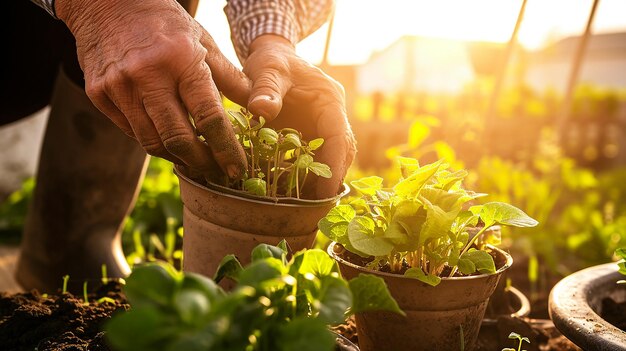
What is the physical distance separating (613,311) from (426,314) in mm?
679

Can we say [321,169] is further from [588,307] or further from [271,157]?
[588,307]

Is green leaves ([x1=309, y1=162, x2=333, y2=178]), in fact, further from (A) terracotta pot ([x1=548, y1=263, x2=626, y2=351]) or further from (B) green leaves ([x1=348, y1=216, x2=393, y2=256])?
(A) terracotta pot ([x1=548, y1=263, x2=626, y2=351])

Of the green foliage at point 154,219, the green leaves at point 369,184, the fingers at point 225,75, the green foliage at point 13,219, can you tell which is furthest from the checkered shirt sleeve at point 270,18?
the green foliage at point 13,219

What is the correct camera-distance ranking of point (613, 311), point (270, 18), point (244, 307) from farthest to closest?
point (270, 18)
point (613, 311)
point (244, 307)

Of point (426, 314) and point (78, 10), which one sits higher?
point (78, 10)

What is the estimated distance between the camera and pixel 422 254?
1280 millimetres

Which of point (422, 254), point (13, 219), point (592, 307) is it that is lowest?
point (13, 219)

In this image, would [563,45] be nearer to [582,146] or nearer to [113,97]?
[582,146]

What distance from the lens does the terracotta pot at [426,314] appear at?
3.87ft

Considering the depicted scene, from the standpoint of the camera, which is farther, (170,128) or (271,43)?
(271,43)

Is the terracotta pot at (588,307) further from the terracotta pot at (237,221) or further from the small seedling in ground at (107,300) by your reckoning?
the small seedling in ground at (107,300)

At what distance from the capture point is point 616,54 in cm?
3272

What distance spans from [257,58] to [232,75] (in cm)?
16

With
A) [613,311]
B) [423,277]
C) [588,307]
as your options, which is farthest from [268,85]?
[613,311]
